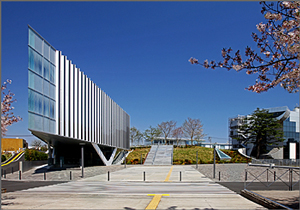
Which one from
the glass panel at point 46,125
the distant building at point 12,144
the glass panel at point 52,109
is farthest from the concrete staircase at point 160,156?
the glass panel at point 46,125

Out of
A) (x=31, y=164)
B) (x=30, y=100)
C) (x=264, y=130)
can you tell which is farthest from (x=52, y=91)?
(x=264, y=130)

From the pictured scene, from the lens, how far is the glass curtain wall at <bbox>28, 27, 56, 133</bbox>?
25.1m

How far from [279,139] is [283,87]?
68977 mm

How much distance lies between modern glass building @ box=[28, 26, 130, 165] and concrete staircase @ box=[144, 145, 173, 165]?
11964 mm

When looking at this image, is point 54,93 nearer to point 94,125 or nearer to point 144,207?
point 94,125

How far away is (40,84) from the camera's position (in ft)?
87.3

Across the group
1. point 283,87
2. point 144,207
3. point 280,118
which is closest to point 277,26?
point 283,87

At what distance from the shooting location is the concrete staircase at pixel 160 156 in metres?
62.2

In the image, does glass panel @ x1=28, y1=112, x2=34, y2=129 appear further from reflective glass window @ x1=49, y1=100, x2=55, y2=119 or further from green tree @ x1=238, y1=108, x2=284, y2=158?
green tree @ x1=238, y1=108, x2=284, y2=158

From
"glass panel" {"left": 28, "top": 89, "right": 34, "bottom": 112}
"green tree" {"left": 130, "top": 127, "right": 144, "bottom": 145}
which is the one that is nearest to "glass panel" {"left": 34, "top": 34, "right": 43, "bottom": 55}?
"glass panel" {"left": 28, "top": 89, "right": 34, "bottom": 112}

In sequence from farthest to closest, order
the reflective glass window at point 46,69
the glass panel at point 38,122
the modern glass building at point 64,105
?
the reflective glass window at point 46,69 → the modern glass building at point 64,105 → the glass panel at point 38,122

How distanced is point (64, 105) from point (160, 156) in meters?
39.9

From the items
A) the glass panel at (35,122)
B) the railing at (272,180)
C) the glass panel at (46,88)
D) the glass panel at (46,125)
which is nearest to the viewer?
the railing at (272,180)

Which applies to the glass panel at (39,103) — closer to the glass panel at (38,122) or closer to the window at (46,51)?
the glass panel at (38,122)
